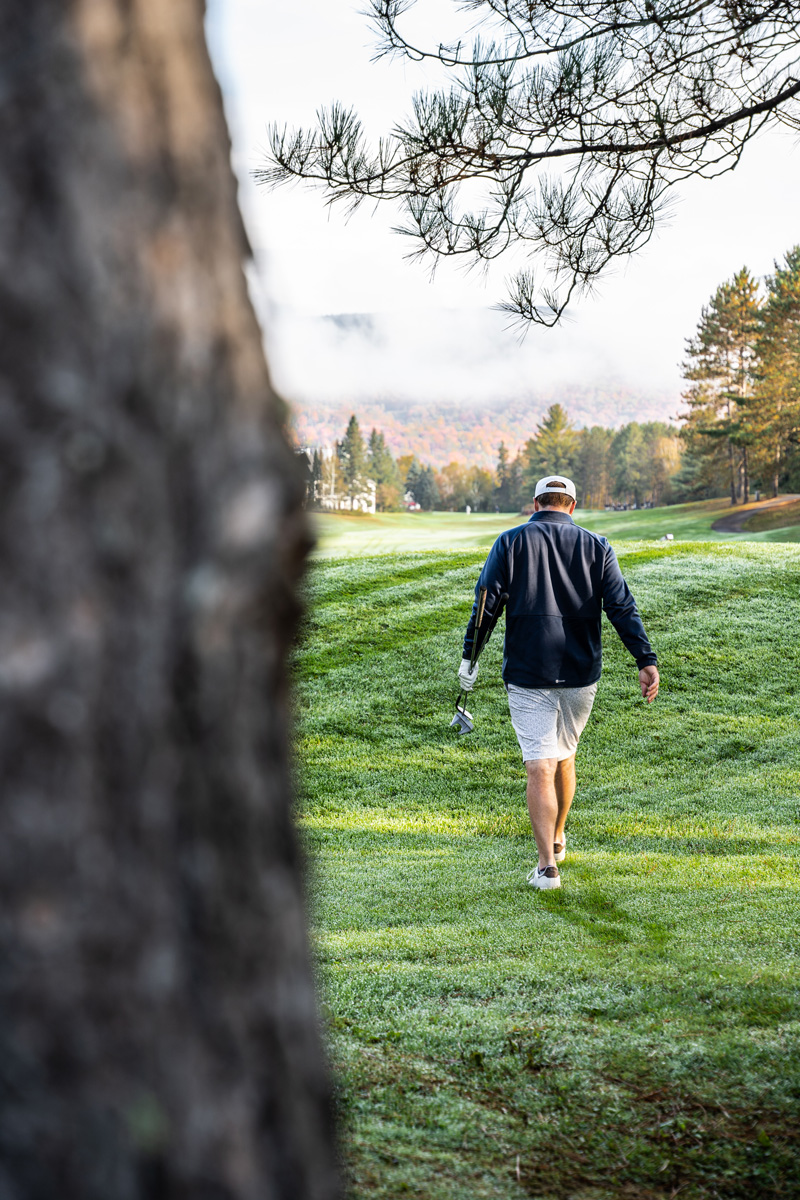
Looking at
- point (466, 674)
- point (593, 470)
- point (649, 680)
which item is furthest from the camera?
point (593, 470)

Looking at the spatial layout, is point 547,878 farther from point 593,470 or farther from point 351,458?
point 593,470

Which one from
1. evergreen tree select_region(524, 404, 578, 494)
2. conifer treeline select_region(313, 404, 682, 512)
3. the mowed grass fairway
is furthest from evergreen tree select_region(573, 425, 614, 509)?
the mowed grass fairway

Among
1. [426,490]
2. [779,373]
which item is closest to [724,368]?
[779,373]

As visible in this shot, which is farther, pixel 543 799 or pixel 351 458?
pixel 351 458

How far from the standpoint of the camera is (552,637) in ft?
15.7

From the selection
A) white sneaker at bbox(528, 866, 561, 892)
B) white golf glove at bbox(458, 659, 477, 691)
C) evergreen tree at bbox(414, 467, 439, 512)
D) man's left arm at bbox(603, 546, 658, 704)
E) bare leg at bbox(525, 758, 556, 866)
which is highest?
evergreen tree at bbox(414, 467, 439, 512)

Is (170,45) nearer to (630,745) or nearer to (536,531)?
(536,531)

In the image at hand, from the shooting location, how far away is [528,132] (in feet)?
17.9

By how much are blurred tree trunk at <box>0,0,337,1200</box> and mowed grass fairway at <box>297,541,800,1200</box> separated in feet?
4.15

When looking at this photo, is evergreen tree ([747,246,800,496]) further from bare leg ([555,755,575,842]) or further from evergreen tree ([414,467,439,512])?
evergreen tree ([414,467,439,512])

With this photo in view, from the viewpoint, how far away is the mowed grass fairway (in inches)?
83.8

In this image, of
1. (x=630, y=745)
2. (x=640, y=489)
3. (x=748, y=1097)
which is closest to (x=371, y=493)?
(x=640, y=489)

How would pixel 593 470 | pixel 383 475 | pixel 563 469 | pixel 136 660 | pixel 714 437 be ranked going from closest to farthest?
pixel 136 660
pixel 714 437
pixel 563 469
pixel 593 470
pixel 383 475

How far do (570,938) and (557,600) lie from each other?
5.66 ft
